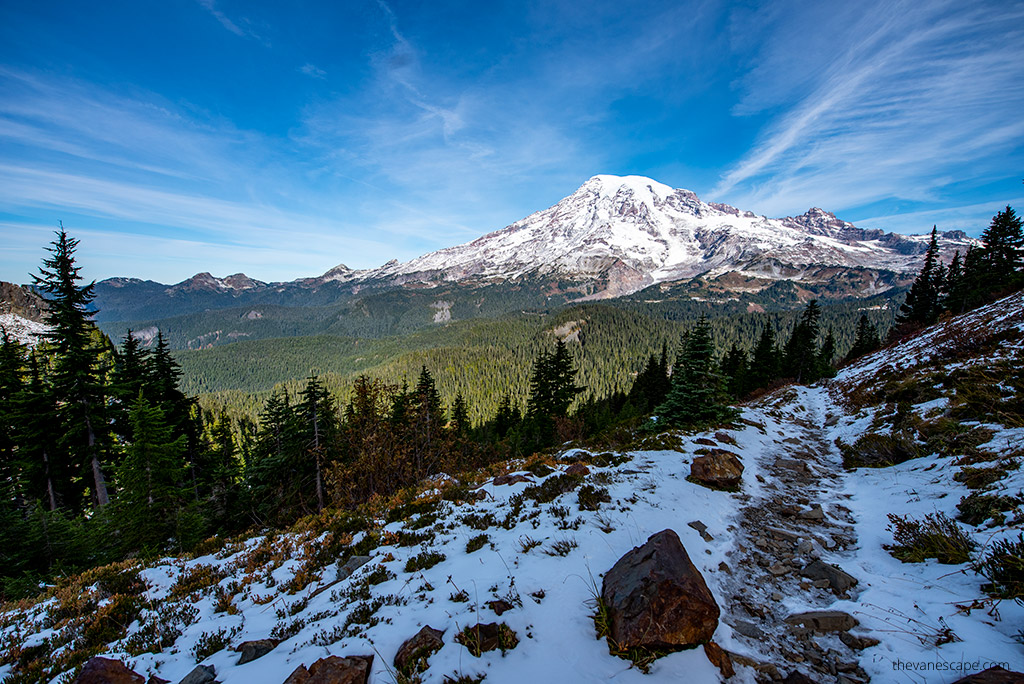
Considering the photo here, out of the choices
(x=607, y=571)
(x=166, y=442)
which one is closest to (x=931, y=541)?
(x=607, y=571)

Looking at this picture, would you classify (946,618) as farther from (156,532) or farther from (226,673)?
(156,532)

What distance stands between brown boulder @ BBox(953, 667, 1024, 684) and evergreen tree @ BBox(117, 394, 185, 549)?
25422 mm

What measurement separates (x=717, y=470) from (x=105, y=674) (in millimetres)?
12187

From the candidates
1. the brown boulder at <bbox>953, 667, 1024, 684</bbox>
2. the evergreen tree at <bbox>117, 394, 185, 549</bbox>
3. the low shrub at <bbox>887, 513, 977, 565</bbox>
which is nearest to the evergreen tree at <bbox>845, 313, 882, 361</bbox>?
the low shrub at <bbox>887, 513, 977, 565</bbox>

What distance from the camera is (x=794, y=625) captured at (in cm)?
467

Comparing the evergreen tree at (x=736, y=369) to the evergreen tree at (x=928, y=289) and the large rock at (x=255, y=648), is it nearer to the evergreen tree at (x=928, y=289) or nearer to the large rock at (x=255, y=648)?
the evergreen tree at (x=928, y=289)

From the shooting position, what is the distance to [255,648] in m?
5.36

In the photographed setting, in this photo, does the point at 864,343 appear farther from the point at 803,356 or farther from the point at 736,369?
the point at 736,369

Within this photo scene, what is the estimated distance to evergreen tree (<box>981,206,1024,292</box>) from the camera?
127 feet

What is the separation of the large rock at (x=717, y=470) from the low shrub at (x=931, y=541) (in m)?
3.30

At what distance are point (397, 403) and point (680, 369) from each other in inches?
906

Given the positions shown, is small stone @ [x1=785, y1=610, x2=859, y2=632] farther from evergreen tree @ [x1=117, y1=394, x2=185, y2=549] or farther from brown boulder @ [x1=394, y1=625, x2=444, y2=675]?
evergreen tree @ [x1=117, y1=394, x2=185, y2=549]

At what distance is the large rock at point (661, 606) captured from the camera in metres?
4.08

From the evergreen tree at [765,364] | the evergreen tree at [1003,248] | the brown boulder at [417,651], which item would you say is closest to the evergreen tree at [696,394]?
the brown boulder at [417,651]
